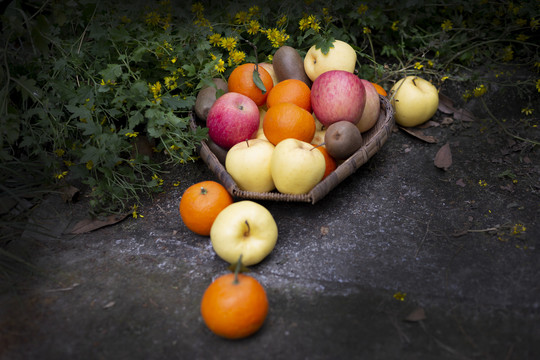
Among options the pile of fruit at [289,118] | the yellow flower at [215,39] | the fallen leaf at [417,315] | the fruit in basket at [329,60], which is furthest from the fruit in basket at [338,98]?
the fallen leaf at [417,315]

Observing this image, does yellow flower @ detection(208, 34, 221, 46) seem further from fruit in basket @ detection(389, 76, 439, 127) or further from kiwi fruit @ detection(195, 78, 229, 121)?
fruit in basket @ detection(389, 76, 439, 127)

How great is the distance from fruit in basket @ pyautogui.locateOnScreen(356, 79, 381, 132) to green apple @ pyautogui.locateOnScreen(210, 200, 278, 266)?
3.20 feet

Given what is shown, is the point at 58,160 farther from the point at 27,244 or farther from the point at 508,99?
the point at 508,99

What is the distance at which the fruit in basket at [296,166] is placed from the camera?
2195mm

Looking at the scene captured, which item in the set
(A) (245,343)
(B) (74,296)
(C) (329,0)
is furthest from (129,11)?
(A) (245,343)

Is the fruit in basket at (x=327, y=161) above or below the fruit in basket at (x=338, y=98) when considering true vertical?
below

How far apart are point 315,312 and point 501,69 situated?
8.66 feet

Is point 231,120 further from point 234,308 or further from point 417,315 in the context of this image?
point 417,315

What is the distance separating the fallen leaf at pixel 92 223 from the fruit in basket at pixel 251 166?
72 centimetres

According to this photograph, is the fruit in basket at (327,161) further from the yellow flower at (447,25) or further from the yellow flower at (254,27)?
the yellow flower at (447,25)

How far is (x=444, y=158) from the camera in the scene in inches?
110

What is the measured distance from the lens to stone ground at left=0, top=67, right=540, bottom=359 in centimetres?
173

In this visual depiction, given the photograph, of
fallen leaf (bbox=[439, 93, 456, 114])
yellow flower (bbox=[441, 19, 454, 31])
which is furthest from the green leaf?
yellow flower (bbox=[441, 19, 454, 31])

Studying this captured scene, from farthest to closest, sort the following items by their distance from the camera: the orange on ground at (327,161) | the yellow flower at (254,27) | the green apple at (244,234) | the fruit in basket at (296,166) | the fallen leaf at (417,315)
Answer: the yellow flower at (254,27) → the orange on ground at (327,161) → the fruit in basket at (296,166) → the green apple at (244,234) → the fallen leaf at (417,315)
